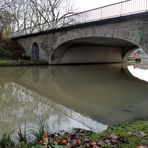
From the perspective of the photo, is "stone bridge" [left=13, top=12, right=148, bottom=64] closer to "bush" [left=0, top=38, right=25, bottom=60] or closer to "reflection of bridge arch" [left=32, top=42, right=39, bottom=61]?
"reflection of bridge arch" [left=32, top=42, right=39, bottom=61]

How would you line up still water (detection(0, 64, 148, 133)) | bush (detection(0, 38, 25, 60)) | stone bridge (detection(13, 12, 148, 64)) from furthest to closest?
bush (detection(0, 38, 25, 60))
stone bridge (detection(13, 12, 148, 64))
still water (detection(0, 64, 148, 133))

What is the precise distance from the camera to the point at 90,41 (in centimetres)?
2000

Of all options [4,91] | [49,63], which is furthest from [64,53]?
[4,91]

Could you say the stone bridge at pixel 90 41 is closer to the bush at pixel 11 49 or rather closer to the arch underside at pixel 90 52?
the arch underside at pixel 90 52

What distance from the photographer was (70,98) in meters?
7.91

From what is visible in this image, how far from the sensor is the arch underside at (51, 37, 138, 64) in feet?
70.4

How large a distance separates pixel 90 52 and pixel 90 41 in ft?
16.2

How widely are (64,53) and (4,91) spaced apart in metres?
13.6

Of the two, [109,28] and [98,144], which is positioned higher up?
[109,28]

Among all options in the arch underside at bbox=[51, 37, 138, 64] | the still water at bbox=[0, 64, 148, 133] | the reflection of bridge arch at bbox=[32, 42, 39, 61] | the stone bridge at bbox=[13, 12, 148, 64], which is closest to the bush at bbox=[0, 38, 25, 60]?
the stone bridge at bbox=[13, 12, 148, 64]

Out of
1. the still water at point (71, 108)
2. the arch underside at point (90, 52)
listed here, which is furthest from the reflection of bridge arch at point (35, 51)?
the still water at point (71, 108)

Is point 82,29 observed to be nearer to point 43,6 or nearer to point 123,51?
point 123,51

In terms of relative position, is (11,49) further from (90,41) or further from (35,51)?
(90,41)

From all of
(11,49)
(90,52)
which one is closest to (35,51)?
(11,49)
